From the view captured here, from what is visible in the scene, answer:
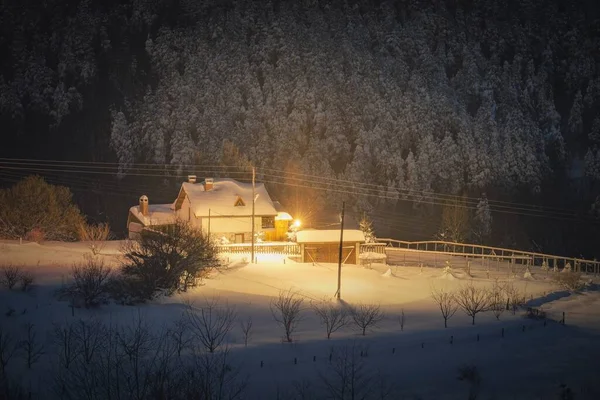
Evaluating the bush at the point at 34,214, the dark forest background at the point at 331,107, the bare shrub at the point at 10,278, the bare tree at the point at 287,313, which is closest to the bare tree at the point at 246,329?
the bare tree at the point at 287,313

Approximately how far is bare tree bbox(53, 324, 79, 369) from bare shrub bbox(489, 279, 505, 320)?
61.6 ft

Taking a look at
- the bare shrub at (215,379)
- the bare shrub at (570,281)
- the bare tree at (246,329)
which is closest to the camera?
the bare shrub at (215,379)

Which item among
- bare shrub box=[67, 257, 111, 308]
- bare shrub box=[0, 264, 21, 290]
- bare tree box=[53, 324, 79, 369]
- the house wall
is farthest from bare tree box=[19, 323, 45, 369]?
the house wall

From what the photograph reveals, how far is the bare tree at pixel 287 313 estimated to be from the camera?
22562 mm

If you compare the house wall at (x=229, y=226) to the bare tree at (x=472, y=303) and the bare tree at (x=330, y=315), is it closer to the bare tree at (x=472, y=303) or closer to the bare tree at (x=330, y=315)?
the bare tree at (x=472, y=303)

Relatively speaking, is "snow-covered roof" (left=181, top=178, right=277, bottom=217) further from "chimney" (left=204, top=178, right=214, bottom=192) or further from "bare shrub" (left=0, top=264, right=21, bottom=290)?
"bare shrub" (left=0, top=264, right=21, bottom=290)

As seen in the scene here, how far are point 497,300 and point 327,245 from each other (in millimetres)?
15261

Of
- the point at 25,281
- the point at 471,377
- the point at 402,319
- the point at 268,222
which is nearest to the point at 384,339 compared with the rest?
the point at 402,319

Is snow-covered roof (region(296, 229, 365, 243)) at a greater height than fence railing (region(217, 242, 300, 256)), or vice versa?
snow-covered roof (region(296, 229, 365, 243))

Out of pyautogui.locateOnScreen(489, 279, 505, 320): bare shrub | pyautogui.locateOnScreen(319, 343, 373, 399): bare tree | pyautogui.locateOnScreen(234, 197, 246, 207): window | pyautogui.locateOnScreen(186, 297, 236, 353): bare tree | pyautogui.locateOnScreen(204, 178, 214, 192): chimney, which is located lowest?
pyautogui.locateOnScreen(319, 343, 373, 399): bare tree

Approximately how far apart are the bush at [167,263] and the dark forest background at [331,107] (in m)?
43.6

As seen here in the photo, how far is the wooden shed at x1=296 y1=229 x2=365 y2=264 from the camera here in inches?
1672

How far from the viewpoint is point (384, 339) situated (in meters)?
22.7

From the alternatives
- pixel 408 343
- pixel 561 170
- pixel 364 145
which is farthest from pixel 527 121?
pixel 408 343
